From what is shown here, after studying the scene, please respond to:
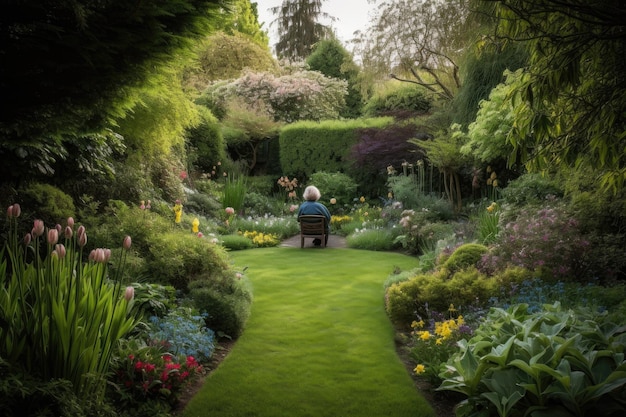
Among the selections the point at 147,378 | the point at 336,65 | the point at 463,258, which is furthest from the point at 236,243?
the point at 336,65

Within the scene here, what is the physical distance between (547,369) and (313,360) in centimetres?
228

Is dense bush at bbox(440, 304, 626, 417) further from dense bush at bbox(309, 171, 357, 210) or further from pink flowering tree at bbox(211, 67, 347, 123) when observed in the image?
pink flowering tree at bbox(211, 67, 347, 123)

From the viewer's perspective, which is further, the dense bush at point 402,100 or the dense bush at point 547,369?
the dense bush at point 402,100

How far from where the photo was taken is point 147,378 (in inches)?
144

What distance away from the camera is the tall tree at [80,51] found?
8.50ft

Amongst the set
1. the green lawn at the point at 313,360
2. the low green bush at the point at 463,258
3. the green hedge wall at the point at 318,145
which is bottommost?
the green lawn at the point at 313,360

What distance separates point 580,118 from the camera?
3104mm

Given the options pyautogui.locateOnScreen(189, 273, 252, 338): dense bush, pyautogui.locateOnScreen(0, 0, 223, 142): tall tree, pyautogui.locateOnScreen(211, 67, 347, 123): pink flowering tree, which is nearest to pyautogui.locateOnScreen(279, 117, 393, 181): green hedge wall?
pyautogui.locateOnScreen(211, 67, 347, 123): pink flowering tree

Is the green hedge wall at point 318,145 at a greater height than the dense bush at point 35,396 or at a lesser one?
greater

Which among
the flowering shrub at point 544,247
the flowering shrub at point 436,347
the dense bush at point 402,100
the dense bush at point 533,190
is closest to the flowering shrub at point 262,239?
the dense bush at point 533,190

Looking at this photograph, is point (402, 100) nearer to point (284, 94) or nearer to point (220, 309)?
point (284, 94)

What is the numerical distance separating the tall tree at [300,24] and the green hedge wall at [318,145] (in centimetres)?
1826

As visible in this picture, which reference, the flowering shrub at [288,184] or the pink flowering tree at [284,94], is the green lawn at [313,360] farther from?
the pink flowering tree at [284,94]

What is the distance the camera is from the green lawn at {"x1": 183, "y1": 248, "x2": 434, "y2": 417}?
387 cm
